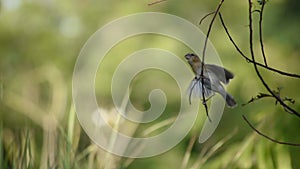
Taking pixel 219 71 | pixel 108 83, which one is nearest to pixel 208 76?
pixel 219 71

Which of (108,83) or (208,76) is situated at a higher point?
(208,76)

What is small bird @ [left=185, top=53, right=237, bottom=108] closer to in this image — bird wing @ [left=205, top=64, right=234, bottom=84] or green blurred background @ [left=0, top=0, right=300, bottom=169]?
bird wing @ [left=205, top=64, right=234, bottom=84]

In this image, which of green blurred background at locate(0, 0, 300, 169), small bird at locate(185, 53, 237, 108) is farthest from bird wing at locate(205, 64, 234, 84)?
green blurred background at locate(0, 0, 300, 169)

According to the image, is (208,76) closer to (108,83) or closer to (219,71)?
(219,71)

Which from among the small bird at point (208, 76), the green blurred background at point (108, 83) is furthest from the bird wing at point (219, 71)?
the green blurred background at point (108, 83)

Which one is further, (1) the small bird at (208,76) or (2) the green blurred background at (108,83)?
(2) the green blurred background at (108,83)

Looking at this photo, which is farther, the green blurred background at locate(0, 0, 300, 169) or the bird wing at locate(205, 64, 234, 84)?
the green blurred background at locate(0, 0, 300, 169)

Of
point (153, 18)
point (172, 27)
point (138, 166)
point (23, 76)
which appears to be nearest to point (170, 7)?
point (153, 18)

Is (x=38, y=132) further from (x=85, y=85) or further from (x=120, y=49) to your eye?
(x=120, y=49)

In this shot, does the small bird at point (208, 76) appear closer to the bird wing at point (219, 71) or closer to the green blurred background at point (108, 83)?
the bird wing at point (219, 71)
